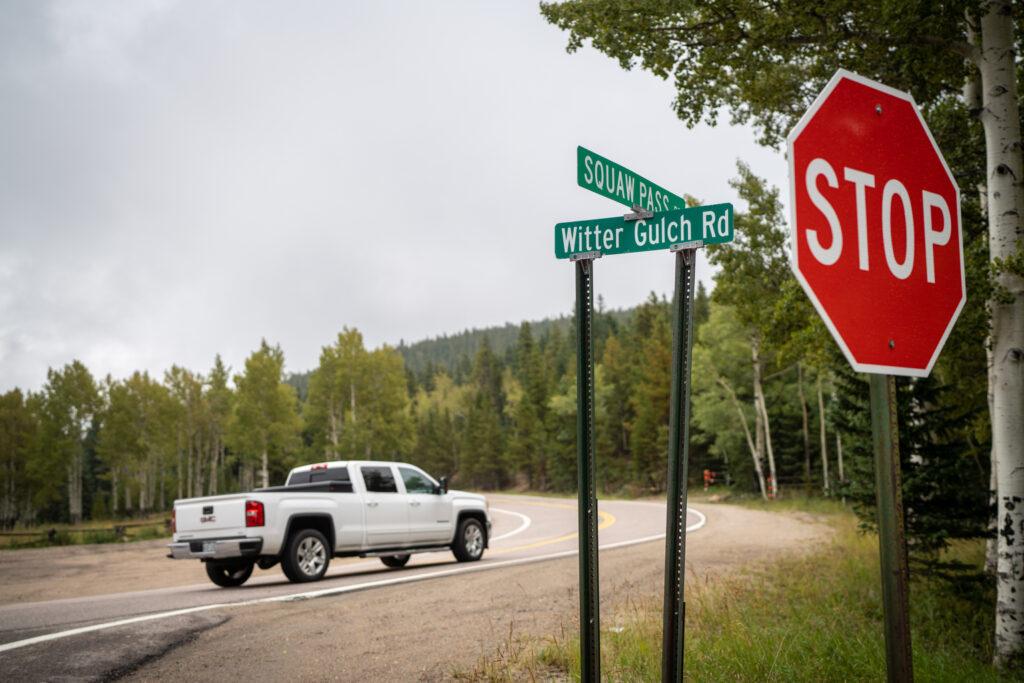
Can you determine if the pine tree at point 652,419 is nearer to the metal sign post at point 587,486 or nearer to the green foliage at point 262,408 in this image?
the green foliage at point 262,408

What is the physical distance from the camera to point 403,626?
8.01m

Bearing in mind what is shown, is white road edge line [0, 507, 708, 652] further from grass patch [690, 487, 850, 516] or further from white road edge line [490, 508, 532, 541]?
grass patch [690, 487, 850, 516]

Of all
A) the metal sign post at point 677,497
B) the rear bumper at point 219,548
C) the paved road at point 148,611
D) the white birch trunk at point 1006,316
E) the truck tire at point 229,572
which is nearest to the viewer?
the metal sign post at point 677,497

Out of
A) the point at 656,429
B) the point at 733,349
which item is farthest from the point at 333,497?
the point at 656,429

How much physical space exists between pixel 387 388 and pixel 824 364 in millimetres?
47872

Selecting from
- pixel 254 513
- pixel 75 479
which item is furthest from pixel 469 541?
pixel 75 479

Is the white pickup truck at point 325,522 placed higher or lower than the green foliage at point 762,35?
lower

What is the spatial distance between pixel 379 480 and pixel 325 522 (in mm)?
1442

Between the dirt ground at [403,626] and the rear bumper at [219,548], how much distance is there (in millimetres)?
2191

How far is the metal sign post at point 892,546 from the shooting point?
2.39 m

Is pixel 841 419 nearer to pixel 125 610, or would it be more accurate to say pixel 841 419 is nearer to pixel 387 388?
pixel 125 610

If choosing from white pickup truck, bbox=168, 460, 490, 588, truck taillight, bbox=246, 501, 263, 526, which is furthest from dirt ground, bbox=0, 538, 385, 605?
truck taillight, bbox=246, 501, 263, 526

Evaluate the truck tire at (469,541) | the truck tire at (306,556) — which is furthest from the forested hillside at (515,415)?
the truck tire at (306,556)

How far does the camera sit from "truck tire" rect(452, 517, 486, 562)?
14.9 metres
